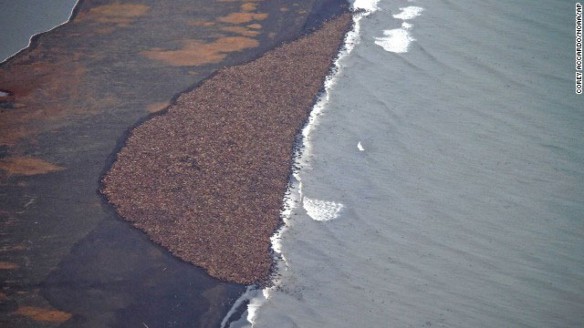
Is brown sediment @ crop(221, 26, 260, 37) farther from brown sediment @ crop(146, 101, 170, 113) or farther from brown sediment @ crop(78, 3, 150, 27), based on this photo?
brown sediment @ crop(146, 101, 170, 113)

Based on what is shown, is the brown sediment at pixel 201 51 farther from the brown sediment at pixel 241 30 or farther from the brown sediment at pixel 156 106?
the brown sediment at pixel 156 106

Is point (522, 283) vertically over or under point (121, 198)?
under

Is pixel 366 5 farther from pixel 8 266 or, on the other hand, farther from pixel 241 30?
pixel 8 266

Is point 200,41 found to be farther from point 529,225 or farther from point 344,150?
point 529,225

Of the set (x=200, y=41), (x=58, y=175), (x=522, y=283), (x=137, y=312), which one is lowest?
(x=522, y=283)

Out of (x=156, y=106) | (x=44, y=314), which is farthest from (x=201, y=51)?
(x=44, y=314)

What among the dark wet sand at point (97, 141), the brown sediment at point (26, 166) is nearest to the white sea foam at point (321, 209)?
the dark wet sand at point (97, 141)

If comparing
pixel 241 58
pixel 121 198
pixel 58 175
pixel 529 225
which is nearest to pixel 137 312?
pixel 121 198
